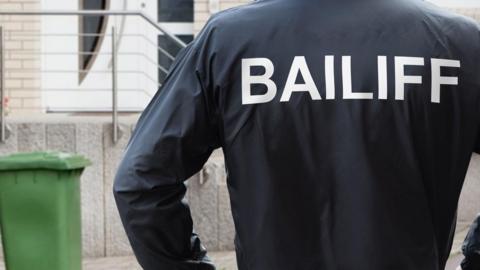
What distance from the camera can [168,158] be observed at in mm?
2070

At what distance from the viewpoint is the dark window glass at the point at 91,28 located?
31.9 ft

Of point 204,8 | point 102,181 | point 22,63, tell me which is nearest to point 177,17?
point 204,8

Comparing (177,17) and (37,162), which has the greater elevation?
(177,17)

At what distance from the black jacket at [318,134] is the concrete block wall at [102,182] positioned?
19.5ft

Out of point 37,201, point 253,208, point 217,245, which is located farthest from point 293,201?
point 217,245

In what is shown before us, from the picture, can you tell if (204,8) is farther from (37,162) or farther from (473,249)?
(473,249)

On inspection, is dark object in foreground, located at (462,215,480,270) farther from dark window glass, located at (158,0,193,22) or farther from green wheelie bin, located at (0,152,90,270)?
dark window glass, located at (158,0,193,22)

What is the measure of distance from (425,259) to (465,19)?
52 centimetres

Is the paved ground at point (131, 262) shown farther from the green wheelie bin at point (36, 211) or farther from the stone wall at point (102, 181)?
the green wheelie bin at point (36, 211)

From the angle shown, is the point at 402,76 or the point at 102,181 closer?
the point at 402,76

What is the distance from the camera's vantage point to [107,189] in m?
8.09

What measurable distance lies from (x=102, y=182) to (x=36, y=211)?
2.15 m

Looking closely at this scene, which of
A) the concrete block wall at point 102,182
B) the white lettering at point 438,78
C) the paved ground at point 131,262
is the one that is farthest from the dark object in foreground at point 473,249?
the concrete block wall at point 102,182

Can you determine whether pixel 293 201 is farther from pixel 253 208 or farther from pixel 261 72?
pixel 261 72
